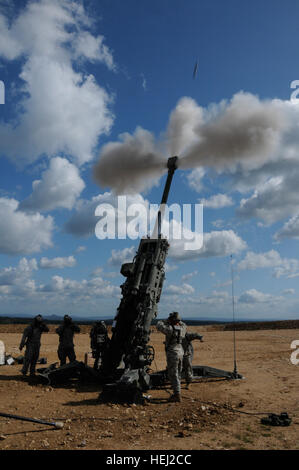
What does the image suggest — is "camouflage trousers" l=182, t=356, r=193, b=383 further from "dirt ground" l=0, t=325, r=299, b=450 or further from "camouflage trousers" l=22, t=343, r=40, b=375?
"camouflage trousers" l=22, t=343, r=40, b=375

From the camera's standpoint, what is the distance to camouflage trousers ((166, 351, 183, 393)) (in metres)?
8.67

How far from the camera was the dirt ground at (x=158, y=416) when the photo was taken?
5879 mm

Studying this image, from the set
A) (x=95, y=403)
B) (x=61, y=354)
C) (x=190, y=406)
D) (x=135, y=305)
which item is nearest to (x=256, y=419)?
(x=190, y=406)

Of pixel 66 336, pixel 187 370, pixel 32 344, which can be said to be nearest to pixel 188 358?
pixel 187 370

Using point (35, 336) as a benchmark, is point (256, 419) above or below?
below

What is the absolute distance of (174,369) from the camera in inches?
350

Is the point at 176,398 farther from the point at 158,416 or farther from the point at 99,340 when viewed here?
the point at 99,340

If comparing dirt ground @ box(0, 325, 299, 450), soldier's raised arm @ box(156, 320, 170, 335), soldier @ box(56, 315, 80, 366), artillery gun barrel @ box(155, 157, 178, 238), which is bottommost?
dirt ground @ box(0, 325, 299, 450)

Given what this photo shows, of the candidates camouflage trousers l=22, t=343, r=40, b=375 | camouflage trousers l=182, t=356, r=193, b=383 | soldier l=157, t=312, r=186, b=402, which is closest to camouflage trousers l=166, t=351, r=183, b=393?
soldier l=157, t=312, r=186, b=402

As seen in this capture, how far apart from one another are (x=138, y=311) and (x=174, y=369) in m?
1.76

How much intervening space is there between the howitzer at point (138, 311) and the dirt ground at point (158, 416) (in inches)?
32.1
